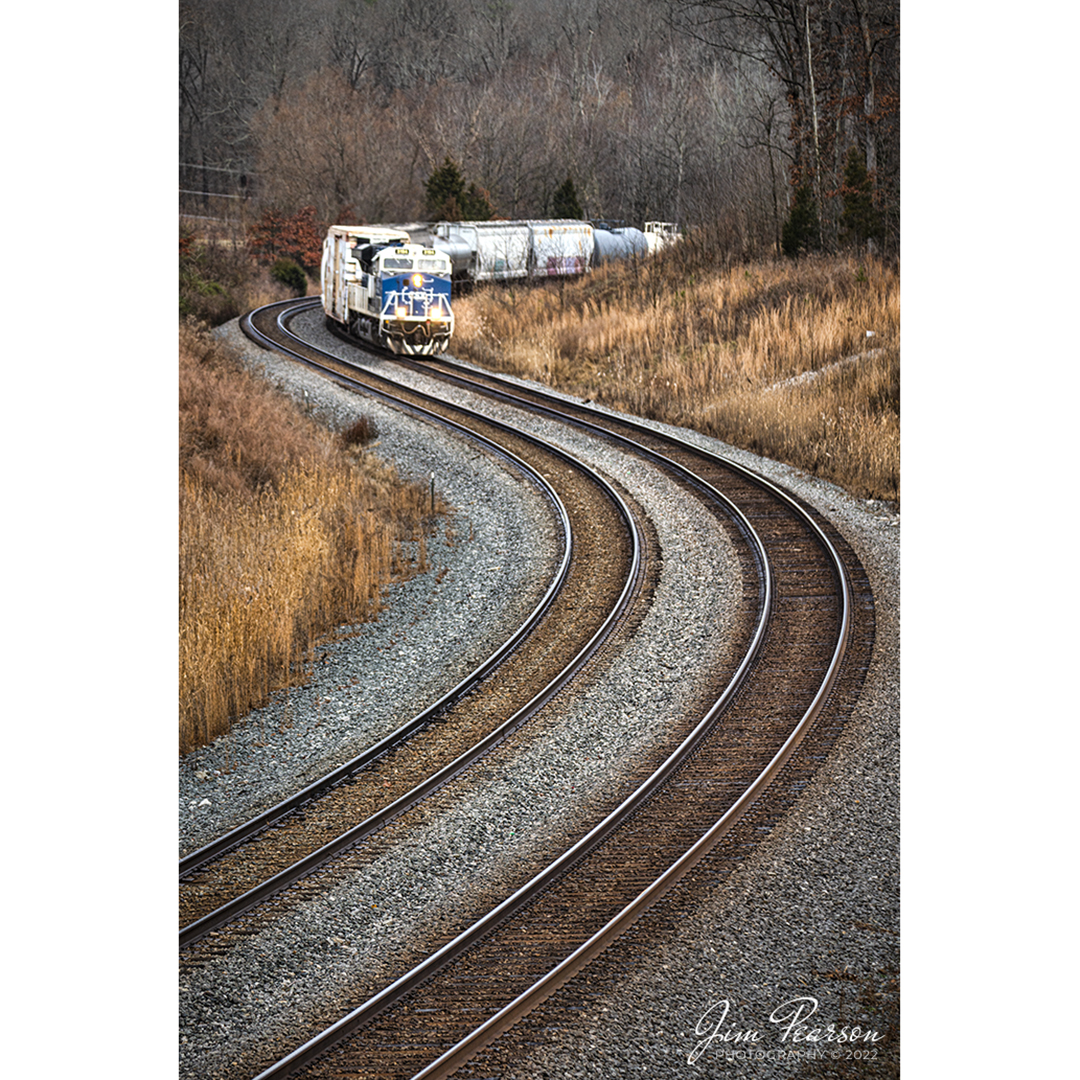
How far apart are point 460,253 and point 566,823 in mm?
4693

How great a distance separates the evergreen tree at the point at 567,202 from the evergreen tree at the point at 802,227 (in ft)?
4.44

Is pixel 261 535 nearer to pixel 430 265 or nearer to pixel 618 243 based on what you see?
pixel 430 265

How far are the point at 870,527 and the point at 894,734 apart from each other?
209 centimetres

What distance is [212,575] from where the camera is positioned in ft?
24.4

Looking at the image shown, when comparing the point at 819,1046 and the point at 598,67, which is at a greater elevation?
the point at 598,67

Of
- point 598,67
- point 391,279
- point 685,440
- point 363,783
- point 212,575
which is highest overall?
point 598,67

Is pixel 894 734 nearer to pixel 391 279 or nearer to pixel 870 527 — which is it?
pixel 870 527

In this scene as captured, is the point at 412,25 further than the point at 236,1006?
Yes

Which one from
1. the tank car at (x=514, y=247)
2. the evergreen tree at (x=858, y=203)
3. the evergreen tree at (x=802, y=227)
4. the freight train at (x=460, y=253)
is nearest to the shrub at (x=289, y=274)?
the freight train at (x=460, y=253)

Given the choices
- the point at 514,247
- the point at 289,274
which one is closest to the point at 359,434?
the point at 514,247

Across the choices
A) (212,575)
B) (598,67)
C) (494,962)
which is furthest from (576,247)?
(494,962)

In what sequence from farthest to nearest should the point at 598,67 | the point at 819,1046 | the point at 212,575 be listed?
the point at 212,575
the point at 598,67
the point at 819,1046
